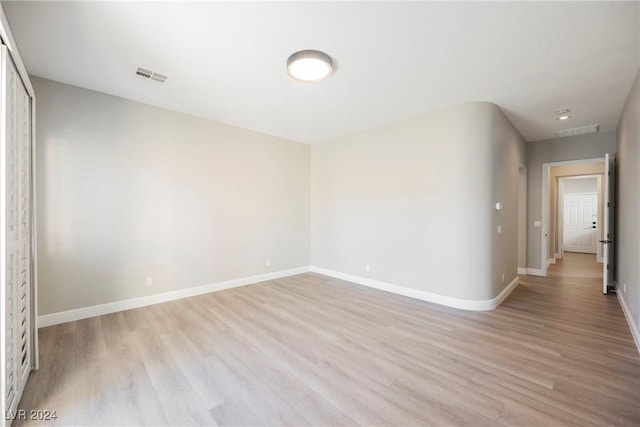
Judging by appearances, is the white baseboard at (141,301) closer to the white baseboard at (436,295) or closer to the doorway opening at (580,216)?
the white baseboard at (436,295)

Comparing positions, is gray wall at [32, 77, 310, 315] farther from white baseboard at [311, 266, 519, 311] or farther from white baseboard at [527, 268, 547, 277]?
white baseboard at [527, 268, 547, 277]

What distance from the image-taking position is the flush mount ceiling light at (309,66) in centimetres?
245

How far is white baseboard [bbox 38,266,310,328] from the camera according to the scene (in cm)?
315

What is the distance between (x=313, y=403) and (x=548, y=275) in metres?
6.17

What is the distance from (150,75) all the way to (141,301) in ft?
9.71

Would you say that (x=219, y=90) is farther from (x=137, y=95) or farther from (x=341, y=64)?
(x=341, y=64)

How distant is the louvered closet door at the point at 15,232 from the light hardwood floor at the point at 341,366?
0.31 meters

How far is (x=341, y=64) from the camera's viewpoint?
Result: 2.68 m

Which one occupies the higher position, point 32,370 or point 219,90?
point 219,90

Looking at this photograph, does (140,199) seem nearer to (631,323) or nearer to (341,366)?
(341,366)

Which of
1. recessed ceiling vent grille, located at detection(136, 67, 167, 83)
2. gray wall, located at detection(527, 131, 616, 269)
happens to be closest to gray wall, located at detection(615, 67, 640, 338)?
gray wall, located at detection(527, 131, 616, 269)

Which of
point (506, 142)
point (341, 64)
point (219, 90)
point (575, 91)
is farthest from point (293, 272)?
point (575, 91)

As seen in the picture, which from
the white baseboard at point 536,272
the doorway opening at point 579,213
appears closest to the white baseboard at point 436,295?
the white baseboard at point 536,272

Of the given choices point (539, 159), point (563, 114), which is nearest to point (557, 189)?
point (539, 159)
